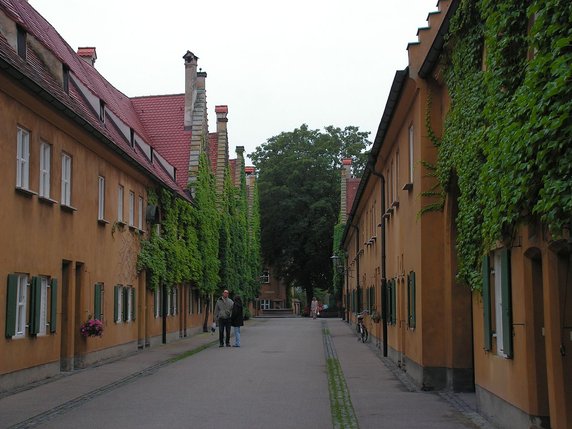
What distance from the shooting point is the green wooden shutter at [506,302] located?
33.2 ft

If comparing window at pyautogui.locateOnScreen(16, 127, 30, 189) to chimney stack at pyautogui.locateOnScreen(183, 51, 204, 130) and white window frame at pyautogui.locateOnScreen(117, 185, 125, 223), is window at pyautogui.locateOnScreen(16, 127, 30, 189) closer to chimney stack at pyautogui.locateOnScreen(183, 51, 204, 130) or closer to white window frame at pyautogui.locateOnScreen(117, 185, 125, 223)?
white window frame at pyautogui.locateOnScreen(117, 185, 125, 223)

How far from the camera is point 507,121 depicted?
28.3ft

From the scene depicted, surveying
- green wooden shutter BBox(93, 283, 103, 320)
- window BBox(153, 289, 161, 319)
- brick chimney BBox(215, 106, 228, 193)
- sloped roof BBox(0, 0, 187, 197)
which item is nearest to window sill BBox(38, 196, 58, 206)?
sloped roof BBox(0, 0, 187, 197)

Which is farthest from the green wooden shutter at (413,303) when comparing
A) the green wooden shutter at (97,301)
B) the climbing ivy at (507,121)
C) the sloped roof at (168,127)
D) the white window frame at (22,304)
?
the sloped roof at (168,127)

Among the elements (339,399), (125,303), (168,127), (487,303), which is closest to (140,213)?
(125,303)

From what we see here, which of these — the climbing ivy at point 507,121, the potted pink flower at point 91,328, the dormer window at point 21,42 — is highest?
the dormer window at point 21,42

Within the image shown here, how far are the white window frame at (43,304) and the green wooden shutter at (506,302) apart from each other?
10764 mm

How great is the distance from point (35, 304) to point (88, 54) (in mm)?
23881

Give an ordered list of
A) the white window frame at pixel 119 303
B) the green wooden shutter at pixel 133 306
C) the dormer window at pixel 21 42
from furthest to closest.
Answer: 1. the green wooden shutter at pixel 133 306
2. the white window frame at pixel 119 303
3. the dormer window at pixel 21 42

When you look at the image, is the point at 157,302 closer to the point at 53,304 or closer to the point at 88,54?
the point at 53,304

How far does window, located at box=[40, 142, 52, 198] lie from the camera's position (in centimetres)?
1798

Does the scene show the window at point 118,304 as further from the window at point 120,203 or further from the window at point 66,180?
the window at point 66,180

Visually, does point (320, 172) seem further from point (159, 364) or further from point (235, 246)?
point (159, 364)

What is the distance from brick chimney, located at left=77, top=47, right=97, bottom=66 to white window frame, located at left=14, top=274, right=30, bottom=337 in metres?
23.6
